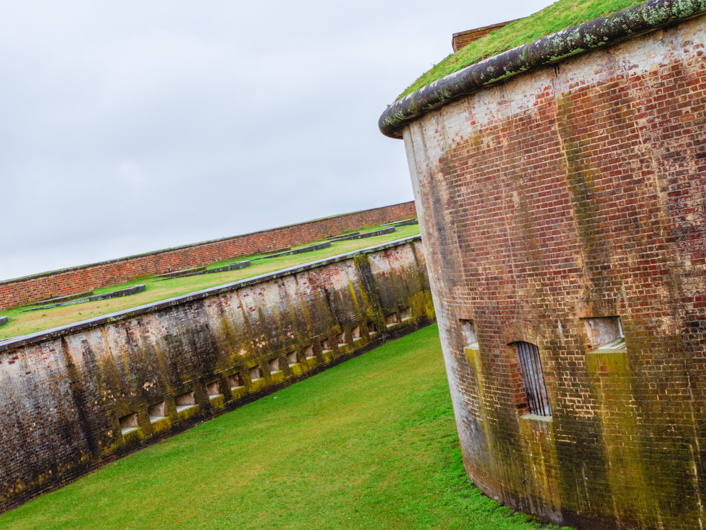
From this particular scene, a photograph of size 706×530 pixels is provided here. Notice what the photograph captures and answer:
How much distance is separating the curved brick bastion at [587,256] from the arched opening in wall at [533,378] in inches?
0.6

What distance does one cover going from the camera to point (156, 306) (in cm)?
1512

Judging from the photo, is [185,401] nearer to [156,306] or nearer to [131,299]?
[156,306]

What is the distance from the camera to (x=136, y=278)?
25.7 m

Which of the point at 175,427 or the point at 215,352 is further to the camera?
the point at 215,352

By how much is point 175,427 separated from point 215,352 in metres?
1.98

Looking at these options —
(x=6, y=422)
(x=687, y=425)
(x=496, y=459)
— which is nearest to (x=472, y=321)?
(x=496, y=459)

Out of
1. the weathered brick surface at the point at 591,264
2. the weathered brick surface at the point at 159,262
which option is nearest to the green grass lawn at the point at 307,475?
the weathered brick surface at the point at 591,264

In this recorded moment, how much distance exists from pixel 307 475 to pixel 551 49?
6.59 meters

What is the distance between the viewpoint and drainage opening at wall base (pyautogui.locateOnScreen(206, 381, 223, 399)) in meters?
15.9

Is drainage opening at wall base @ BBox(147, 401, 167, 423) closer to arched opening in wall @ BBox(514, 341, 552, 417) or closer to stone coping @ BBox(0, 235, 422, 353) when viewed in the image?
stone coping @ BBox(0, 235, 422, 353)

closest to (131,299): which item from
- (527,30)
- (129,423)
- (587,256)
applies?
(129,423)

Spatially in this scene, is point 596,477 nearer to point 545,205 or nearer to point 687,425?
point 687,425

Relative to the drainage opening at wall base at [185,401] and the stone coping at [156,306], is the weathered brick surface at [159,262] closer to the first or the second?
the stone coping at [156,306]

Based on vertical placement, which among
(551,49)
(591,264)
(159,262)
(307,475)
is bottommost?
(307,475)
